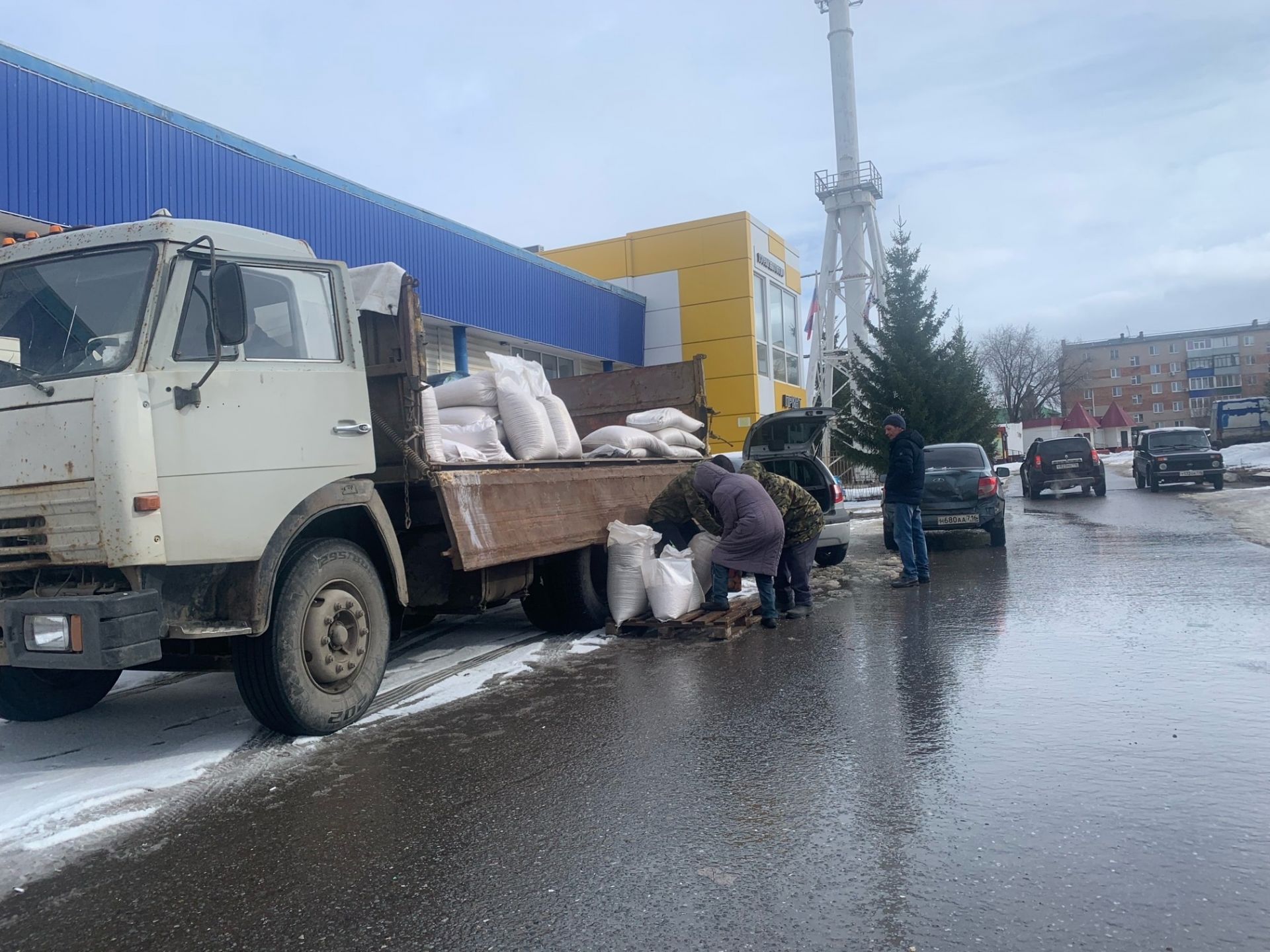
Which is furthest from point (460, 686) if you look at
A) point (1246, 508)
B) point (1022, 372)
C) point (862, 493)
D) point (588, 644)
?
point (1022, 372)

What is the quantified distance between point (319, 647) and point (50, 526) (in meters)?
1.39

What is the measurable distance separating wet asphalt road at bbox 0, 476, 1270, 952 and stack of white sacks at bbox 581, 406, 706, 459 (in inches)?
124

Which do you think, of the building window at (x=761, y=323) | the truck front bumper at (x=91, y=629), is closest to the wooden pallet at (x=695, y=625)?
the truck front bumper at (x=91, y=629)

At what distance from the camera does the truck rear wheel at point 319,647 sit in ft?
15.8

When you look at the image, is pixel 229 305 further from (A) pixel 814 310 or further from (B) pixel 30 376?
(A) pixel 814 310

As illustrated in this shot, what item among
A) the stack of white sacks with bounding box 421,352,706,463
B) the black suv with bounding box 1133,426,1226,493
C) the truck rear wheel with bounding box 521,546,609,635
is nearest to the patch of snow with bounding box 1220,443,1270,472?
the black suv with bounding box 1133,426,1226,493

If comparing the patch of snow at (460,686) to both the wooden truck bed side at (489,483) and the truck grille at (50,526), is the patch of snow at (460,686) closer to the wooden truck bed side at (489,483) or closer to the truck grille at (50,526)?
the wooden truck bed side at (489,483)

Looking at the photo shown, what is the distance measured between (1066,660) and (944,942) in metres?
3.98

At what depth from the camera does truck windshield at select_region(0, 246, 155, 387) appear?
4.55 metres

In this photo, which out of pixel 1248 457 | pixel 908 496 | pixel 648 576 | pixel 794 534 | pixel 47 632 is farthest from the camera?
pixel 1248 457

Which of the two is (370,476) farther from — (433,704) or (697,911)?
(697,911)

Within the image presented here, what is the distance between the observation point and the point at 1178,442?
23.8m

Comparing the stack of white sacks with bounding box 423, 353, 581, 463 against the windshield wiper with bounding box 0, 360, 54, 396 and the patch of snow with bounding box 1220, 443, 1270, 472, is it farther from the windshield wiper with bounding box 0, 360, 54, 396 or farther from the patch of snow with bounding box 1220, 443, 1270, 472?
the patch of snow with bounding box 1220, 443, 1270, 472

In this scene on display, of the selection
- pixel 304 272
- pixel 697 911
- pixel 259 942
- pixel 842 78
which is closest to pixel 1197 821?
pixel 697 911
